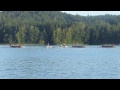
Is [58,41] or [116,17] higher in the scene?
[116,17]

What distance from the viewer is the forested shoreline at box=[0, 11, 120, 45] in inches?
811

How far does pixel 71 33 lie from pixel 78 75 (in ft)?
31.6

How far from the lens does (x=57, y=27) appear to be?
2272 cm

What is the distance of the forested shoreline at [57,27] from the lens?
20594mm

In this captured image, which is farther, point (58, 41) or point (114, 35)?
point (58, 41)
